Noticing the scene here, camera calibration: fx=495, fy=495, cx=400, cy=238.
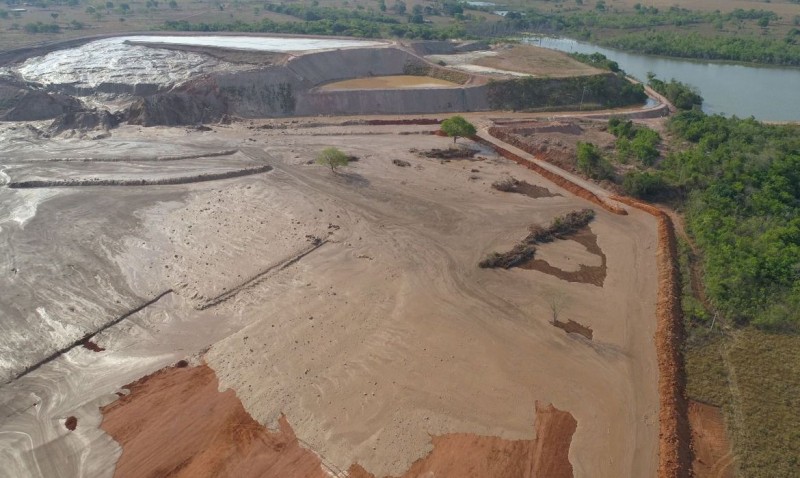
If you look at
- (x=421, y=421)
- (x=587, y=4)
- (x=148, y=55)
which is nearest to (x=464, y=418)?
(x=421, y=421)

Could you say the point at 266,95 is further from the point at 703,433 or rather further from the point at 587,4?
the point at 587,4

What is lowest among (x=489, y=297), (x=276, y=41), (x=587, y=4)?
(x=489, y=297)

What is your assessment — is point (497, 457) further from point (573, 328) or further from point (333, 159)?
point (333, 159)

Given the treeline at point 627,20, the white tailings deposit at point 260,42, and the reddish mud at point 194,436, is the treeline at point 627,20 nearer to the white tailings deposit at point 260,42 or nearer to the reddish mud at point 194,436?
the white tailings deposit at point 260,42

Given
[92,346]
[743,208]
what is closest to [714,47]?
[743,208]


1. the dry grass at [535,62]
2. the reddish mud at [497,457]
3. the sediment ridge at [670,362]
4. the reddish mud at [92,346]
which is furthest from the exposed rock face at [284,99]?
the reddish mud at [497,457]

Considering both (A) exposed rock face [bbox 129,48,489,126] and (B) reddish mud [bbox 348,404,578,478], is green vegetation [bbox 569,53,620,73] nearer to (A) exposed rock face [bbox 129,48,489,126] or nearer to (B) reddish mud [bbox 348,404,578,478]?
(A) exposed rock face [bbox 129,48,489,126]

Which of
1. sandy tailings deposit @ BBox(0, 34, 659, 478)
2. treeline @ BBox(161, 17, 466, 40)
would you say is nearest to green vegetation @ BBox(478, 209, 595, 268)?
sandy tailings deposit @ BBox(0, 34, 659, 478)
